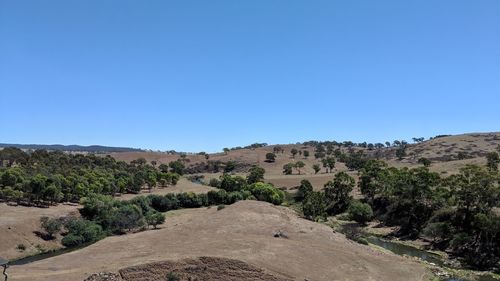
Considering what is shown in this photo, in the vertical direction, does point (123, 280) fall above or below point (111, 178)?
below

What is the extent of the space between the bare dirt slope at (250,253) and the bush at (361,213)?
22310 mm

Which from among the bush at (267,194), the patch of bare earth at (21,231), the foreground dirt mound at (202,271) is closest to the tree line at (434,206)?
the bush at (267,194)

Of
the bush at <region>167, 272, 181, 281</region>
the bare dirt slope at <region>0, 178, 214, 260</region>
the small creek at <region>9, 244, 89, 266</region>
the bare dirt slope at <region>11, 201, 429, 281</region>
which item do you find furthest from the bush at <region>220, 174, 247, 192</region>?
the bush at <region>167, 272, 181, 281</region>

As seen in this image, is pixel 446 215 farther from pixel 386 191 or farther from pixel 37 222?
pixel 37 222

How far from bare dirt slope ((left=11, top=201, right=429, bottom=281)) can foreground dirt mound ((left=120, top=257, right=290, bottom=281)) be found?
1.18 metres

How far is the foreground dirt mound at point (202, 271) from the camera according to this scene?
3772cm

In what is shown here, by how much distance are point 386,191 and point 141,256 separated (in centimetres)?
5926

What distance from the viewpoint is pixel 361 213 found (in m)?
84.2

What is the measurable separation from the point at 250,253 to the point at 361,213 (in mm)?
43988

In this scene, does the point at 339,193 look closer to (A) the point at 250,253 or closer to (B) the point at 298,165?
(A) the point at 250,253

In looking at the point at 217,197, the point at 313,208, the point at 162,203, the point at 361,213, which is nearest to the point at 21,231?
the point at 162,203

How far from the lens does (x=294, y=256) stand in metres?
46.5

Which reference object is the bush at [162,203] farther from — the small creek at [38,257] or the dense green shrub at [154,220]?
the small creek at [38,257]

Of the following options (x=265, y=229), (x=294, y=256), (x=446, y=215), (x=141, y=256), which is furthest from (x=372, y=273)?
(x=446, y=215)
